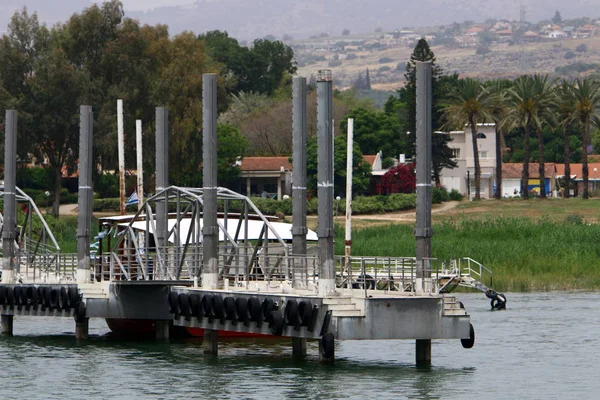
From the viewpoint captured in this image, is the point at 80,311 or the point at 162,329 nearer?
the point at 80,311

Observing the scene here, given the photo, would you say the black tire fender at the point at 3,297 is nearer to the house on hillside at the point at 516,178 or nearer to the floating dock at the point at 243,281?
the floating dock at the point at 243,281

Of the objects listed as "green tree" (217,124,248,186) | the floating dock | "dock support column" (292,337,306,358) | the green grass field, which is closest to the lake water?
"dock support column" (292,337,306,358)

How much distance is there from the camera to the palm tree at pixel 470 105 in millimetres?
124312

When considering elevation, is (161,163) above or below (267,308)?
above

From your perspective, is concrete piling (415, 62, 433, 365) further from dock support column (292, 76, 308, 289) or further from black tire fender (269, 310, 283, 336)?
Answer: dock support column (292, 76, 308, 289)

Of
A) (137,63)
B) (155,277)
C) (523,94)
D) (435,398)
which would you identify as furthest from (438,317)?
(523,94)

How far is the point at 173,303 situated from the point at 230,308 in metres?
3.97

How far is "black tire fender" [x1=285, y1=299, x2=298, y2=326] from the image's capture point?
4069 centimetres

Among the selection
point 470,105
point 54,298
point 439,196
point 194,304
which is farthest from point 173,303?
point 470,105

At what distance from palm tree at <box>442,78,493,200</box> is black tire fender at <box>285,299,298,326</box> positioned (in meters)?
83.9

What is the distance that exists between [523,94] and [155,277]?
76976 millimetres

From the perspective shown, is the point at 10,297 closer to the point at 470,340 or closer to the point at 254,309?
the point at 254,309

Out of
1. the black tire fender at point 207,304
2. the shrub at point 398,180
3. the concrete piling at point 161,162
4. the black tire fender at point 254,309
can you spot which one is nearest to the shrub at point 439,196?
the shrub at point 398,180

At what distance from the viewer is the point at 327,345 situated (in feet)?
131
